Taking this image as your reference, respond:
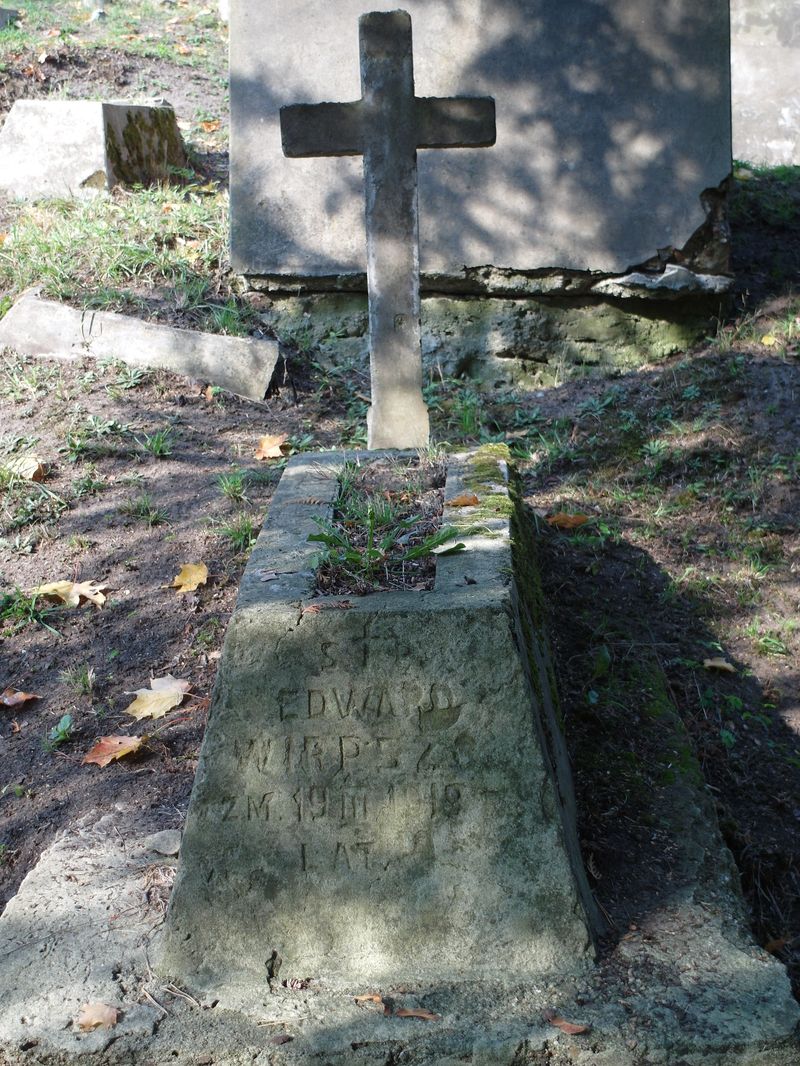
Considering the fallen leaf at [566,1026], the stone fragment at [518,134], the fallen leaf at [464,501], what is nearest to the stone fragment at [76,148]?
the stone fragment at [518,134]

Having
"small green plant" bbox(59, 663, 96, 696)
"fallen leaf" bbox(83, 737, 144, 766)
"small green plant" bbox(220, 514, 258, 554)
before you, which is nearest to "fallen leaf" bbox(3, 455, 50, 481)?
"small green plant" bbox(220, 514, 258, 554)

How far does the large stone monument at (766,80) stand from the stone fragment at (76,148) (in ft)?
18.6

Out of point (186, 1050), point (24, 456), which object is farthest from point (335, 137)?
point (186, 1050)

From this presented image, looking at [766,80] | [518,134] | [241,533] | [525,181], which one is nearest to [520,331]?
[525,181]

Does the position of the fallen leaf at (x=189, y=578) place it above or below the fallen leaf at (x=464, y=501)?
below

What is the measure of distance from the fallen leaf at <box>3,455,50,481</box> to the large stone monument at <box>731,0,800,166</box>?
7.82 meters

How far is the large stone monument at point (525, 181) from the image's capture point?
19.4ft

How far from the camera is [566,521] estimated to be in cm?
481

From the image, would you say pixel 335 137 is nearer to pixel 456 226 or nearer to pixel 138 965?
pixel 456 226

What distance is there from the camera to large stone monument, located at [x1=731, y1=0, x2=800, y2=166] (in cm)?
993

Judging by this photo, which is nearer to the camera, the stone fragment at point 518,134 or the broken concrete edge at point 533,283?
the stone fragment at point 518,134

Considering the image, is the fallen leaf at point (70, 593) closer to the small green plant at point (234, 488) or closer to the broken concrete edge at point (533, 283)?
the small green plant at point (234, 488)

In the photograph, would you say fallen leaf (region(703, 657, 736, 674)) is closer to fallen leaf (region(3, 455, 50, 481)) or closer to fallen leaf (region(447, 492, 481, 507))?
fallen leaf (region(447, 492, 481, 507))

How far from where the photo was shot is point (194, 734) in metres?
3.46
